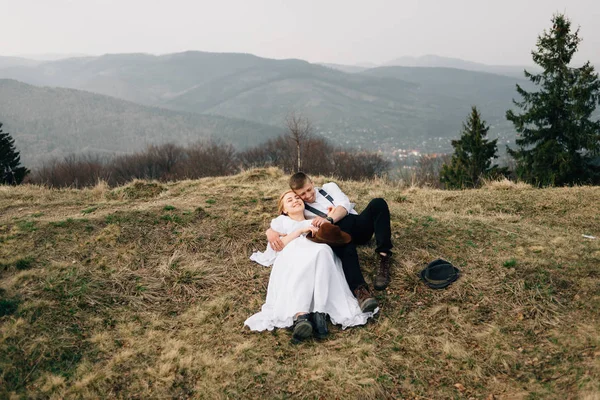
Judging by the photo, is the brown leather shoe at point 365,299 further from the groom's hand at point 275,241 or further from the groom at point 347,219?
the groom's hand at point 275,241

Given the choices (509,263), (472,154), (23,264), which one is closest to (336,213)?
(509,263)

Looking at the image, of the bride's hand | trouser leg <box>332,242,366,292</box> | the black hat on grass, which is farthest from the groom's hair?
the black hat on grass

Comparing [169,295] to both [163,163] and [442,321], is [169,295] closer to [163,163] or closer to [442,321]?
[442,321]

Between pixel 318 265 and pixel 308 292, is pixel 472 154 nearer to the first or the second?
pixel 318 265

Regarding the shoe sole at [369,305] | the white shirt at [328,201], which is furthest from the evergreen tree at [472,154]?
the shoe sole at [369,305]

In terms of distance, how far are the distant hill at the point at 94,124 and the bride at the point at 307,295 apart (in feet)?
426

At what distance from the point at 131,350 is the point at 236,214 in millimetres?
3406

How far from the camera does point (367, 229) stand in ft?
18.1

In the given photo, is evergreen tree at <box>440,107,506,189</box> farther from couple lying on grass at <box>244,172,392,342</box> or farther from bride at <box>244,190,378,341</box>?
bride at <box>244,190,378,341</box>

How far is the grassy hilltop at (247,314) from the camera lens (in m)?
3.76

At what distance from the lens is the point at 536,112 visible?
26547 mm

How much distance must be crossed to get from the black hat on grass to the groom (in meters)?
0.52

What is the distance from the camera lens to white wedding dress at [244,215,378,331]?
14.7ft

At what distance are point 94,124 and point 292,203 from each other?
590 ft
